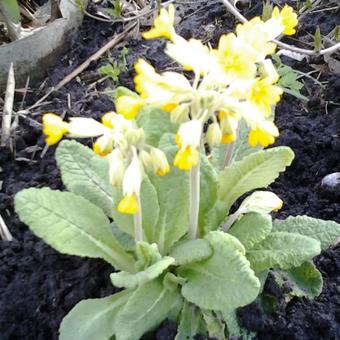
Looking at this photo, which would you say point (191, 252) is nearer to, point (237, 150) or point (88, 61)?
point (237, 150)

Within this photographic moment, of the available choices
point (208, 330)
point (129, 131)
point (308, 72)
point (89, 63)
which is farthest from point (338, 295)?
point (89, 63)

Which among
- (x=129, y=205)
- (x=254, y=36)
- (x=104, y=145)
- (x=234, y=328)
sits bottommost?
(x=234, y=328)

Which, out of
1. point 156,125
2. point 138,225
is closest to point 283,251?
point 138,225

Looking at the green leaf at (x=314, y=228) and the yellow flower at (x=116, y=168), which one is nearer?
the yellow flower at (x=116, y=168)

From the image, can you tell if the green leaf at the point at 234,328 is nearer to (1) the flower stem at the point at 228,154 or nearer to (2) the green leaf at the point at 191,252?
(2) the green leaf at the point at 191,252

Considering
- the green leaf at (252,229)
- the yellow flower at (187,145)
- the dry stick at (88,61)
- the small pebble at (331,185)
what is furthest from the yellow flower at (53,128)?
the dry stick at (88,61)

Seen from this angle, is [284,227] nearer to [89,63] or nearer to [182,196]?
[182,196]

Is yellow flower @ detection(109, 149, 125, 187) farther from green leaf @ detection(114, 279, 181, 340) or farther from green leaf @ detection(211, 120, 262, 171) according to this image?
green leaf @ detection(211, 120, 262, 171)
